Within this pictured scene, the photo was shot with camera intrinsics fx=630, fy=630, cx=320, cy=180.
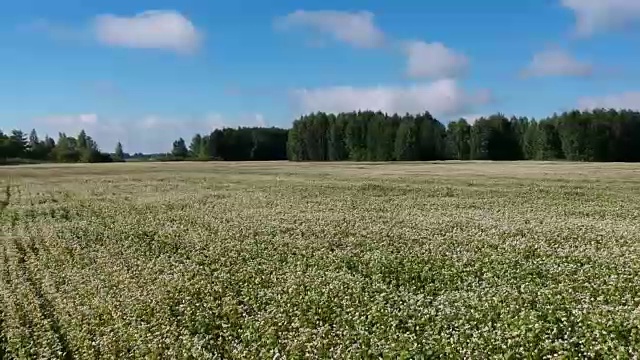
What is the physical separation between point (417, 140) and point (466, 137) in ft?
46.6

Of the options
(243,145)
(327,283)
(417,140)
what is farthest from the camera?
(243,145)

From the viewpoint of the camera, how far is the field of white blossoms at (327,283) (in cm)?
1069

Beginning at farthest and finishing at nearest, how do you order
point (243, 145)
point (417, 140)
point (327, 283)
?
point (243, 145)
point (417, 140)
point (327, 283)

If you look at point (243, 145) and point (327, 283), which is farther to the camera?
point (243, 145)

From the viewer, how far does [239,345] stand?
36.9 feet

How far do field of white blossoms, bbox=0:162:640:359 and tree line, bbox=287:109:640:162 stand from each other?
99014mm

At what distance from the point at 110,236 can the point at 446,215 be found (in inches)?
577

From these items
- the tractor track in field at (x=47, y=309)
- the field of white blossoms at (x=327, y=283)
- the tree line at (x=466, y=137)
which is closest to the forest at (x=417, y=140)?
the tree line at (x=466, y=137)

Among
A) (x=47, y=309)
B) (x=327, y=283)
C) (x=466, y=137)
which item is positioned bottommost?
(x=47, y=309)

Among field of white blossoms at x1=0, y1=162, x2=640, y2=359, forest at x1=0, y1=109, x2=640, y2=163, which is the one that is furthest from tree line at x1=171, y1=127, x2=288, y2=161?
field of white blossoms at x1=0, y1=162, x2=640, y2=359

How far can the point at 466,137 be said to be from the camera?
145375mm

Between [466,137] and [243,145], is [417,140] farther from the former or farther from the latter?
[243,145]

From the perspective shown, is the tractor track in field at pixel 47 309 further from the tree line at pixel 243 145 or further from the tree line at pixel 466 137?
the tree line at pixel 243 145

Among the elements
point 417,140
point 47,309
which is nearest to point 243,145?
point 417,140
